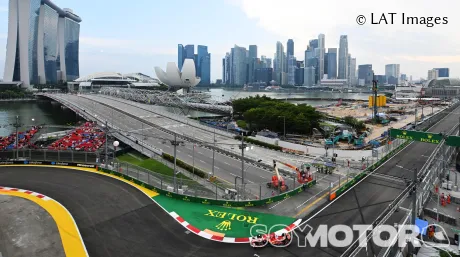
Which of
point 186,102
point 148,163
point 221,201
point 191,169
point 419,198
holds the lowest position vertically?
point 221,201

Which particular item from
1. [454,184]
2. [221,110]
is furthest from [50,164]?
[221,110]

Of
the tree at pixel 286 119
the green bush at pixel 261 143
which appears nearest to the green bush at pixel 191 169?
the green bush at pixel 261 143

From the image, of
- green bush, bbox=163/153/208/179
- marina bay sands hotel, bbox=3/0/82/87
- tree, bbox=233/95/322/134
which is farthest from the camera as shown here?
marina bay sands hotel, bbox=3/0/82/87

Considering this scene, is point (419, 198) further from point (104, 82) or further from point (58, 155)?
point (104, 82)

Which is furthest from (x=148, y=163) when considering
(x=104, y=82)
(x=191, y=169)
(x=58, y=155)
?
(x=104, y=82)

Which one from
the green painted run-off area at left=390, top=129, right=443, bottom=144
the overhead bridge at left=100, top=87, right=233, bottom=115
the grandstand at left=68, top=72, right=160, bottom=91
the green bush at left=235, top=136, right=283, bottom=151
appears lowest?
the green bush at left=235, top=136, right=283, bottom=151

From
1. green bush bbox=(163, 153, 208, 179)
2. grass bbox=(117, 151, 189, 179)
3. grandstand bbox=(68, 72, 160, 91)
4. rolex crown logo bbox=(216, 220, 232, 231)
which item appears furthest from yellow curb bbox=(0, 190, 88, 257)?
grandstand bbox=(68, 72, 160, 91)

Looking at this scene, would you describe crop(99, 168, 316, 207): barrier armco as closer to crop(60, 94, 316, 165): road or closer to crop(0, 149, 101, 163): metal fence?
crop(0, 149, 101, 163): metal fence
